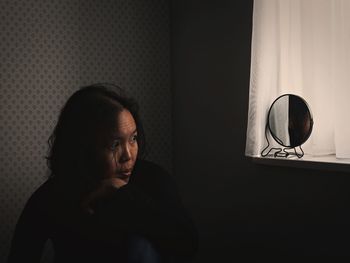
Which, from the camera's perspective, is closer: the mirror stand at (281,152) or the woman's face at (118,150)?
the woman's face at (118,150)

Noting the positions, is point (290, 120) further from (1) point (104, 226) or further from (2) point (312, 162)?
(1) point (104, 226)

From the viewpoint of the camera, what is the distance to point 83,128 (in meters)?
1.22

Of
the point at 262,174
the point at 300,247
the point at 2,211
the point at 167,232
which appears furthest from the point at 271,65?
the point at 2,211

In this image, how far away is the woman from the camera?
3.84 feet

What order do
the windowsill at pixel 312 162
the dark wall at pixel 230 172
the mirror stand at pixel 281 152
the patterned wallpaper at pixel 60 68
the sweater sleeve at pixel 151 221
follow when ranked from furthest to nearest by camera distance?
1. the patterned wallpaper at pixel 60 68
2. the mirror stand at pixel 281 152
3. the dark wall at pixel 230 172
4. the windowsill at pixel 312 162
5. the sweater sleeve at pixel 151 221

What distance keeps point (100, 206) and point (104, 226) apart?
66mm

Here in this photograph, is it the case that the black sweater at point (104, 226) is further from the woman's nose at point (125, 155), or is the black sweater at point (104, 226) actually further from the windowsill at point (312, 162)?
the windowsill at point (312, 162)

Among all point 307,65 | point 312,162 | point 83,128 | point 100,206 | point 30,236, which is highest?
point 307,65

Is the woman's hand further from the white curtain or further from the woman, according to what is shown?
the white curtain

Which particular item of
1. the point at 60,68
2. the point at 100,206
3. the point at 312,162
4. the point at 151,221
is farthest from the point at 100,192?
the point at 60,68

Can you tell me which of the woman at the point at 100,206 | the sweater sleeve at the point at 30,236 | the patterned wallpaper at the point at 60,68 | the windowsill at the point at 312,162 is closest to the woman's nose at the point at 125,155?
the woman at the point at 100,206

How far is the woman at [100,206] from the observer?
1.17m

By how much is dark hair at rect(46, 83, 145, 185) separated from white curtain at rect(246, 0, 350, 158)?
1.98 ft

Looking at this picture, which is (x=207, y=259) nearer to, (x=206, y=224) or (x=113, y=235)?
(x=206, y=224)
